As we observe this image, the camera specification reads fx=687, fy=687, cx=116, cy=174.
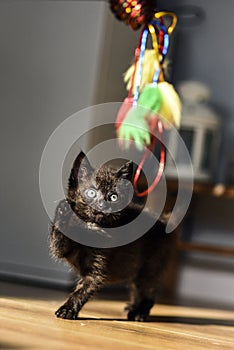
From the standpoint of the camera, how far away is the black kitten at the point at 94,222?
133 cm

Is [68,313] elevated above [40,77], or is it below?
below

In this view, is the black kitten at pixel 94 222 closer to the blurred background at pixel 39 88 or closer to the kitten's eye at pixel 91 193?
the kitten's eye at pixel 91 193

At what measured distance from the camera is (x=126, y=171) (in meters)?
1.34

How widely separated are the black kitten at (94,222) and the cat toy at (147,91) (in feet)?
0.37

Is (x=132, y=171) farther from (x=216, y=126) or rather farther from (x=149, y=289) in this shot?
(x=216, y=126)

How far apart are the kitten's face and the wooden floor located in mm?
216

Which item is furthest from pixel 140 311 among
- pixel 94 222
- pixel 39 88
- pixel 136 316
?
pixel 39 88

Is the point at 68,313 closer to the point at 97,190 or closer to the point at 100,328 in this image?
the point at 100,328

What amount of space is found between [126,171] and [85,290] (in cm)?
25

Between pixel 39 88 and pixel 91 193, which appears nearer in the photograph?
pixel 91 193

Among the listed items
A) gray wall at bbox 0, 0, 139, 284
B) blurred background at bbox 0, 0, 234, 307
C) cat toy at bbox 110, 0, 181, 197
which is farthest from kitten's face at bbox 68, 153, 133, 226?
gray wall at bbox 0, 0, 139, 284


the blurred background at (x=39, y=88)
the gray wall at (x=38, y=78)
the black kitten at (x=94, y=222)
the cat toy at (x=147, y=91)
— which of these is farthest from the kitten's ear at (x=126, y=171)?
the gray wall at (x=38, y=78)

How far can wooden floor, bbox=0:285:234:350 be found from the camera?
114cm

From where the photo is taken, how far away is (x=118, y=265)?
1.42m
